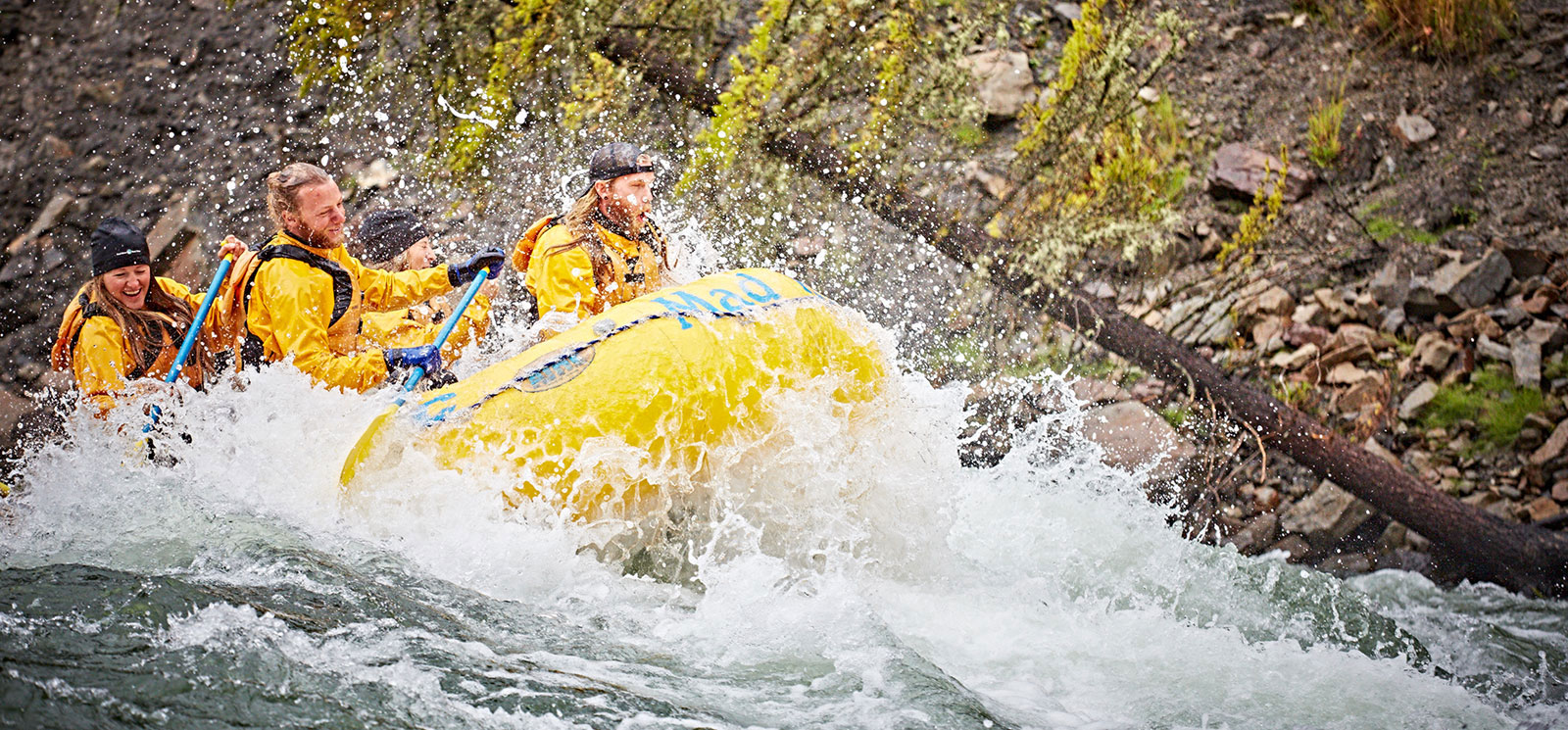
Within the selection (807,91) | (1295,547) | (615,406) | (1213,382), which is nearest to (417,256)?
(615,406)

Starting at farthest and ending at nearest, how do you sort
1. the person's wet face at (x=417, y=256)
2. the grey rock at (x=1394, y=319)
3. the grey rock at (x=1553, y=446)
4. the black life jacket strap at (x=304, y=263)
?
the grey rock at (x=1394, y=319)
the grey rock at (x=1553, y=446)
the person's wet face at (x=417, y=256)
the black life jacket strap at (x=304, y=263)

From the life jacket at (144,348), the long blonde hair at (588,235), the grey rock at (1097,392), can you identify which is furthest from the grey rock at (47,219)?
the grey rock at (1097,392)

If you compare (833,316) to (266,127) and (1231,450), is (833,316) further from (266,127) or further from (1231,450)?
(266,127)

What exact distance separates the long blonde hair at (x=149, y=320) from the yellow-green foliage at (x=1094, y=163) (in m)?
3.76

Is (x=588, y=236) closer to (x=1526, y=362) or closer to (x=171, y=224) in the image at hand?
(x=1526, y=362)

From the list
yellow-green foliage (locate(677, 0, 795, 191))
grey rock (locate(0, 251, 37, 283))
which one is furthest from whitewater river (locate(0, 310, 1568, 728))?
grey rock (locate(0, 251, 37, 283))

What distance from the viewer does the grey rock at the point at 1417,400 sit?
4.73 meters

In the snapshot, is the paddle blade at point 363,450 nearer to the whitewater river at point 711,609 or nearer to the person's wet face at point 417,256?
the whitewater river at point 711,609

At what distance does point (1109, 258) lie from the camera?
19.2ft

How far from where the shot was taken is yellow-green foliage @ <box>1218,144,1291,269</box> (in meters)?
5.10

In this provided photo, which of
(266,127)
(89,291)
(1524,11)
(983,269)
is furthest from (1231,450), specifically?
(266,127)

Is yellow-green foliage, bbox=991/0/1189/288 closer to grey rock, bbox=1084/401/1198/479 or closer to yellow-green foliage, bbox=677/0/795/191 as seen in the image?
grey rock, bbox=1084/401/1198/479

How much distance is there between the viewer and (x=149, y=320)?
12.1 feet

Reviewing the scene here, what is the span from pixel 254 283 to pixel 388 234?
0.90 meters
